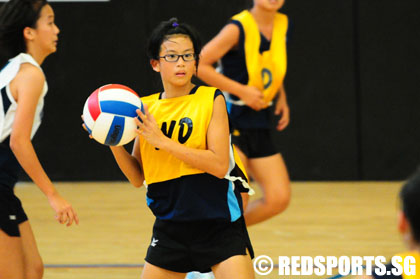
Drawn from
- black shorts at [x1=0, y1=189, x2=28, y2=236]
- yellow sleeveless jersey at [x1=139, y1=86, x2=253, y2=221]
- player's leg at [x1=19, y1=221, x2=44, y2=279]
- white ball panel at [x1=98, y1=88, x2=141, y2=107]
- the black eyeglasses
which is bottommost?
player's leg at [x1=19, y1=221, x2=44, y2=279]

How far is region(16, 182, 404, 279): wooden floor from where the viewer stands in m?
4.82

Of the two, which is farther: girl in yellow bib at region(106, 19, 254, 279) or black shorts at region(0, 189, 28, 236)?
black shorts at region(0, 189, 28, 236)

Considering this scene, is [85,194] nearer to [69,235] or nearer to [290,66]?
[69,235]

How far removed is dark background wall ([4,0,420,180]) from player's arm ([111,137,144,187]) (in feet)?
15.0

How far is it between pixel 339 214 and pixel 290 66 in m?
1.87

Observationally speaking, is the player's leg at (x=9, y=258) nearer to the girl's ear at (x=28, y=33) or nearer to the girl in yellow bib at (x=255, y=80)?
the girl's ear at (x=28, y=33)

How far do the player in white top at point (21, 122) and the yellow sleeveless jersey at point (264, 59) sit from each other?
1343 mm

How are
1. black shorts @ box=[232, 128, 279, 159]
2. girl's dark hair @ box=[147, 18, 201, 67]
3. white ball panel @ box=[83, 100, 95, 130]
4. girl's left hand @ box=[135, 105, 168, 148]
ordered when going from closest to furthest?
1. girl's left hand @ box=[135, 105, 168, 148]
2. white ball panel @ box=[83, 100, 95, 130]
3. girl's dark hair @ box=[147, 18, 201, 67]
4. black shorts @ box=[232, 128, 279, 159]

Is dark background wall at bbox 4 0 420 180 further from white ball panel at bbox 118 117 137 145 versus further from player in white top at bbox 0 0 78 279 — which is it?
white ball panel at bbox 118 117 137 145

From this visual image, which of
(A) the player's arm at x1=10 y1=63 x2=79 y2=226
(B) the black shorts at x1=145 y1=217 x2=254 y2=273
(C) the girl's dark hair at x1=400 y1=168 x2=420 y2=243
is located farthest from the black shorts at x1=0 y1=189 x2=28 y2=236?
(C) the girl's dark hair at x1=400 y1=168 x2=420 y2=243

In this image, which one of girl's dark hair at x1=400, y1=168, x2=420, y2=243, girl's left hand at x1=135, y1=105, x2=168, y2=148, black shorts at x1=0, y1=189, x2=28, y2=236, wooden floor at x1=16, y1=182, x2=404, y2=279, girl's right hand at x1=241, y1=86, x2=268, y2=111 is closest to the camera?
girl's dark hair at x1=400, y1=168, x2=420, y2=243

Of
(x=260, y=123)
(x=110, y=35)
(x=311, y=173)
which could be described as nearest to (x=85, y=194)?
(x=110, y=35)

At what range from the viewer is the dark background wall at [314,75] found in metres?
7.50

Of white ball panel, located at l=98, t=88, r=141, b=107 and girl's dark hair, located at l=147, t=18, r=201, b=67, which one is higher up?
girl's dark hair, located at l=147, t=18, r=201, b=67
